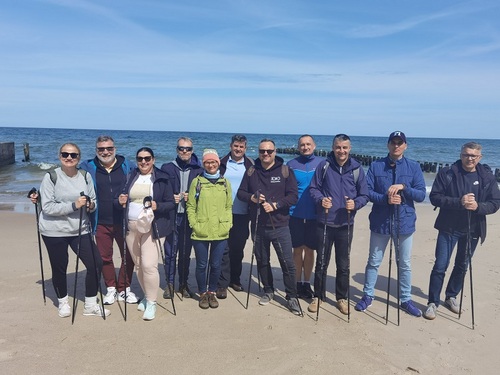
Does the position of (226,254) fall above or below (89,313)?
above

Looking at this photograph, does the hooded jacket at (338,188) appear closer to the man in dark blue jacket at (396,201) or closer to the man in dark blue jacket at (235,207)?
the man in dark blue jacket at (396,201)

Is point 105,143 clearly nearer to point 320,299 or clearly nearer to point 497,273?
point 320,299

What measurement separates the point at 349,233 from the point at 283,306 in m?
1.33

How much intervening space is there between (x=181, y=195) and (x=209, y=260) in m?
0.91

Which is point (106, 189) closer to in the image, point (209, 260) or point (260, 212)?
point (209, 260)

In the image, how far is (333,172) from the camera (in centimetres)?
475

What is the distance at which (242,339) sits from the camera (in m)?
4.24

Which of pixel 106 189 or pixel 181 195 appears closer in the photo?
pixel 106 189

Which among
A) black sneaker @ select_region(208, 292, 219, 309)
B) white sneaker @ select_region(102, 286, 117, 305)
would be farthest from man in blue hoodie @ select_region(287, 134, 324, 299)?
white sneaker @ select_region(102, 286, 117, 305)

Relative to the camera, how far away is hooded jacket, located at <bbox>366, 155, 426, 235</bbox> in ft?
15.4

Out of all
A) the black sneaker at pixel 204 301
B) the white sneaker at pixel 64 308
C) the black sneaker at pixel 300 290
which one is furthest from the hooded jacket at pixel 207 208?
the white sneaker at pixel 64 308

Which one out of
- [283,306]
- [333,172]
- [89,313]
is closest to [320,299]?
[283,306]

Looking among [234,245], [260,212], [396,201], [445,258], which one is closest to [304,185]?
[260,212]

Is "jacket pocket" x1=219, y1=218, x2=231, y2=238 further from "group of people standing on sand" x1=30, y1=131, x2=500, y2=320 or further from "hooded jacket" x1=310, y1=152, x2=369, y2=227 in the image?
"hooded jacket" x1=310, y1=152, x2=369, y2=227
